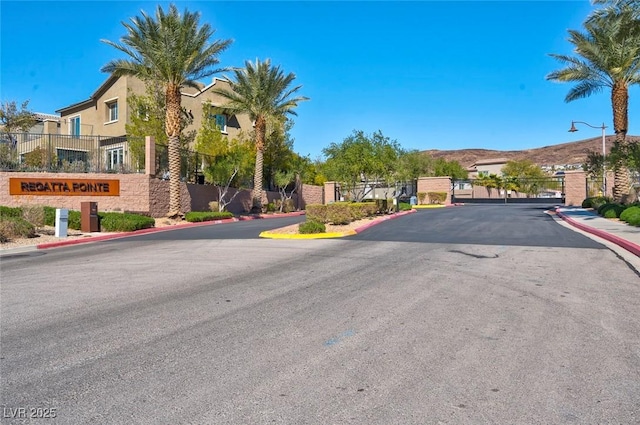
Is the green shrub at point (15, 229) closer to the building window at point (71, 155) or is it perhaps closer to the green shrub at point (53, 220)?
the green shrub at point (53, 220)

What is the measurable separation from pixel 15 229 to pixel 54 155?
34.7 feet

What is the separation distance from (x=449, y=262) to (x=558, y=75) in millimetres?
23172

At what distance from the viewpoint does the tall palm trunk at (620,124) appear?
90.8 ft

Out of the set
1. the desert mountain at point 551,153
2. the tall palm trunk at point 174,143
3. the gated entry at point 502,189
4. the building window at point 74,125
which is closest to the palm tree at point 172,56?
the tall palm trunk at point 174,143

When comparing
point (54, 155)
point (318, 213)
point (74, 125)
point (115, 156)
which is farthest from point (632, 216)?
point (74, 125)

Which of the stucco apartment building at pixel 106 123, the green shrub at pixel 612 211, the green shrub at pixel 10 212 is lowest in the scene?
the green shrub at pixel 612 211

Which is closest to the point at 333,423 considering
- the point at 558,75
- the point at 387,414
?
the point at 387,414

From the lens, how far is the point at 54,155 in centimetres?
2791

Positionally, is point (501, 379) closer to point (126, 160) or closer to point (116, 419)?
point (116, 419)

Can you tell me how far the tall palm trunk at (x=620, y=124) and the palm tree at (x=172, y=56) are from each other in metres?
22.3

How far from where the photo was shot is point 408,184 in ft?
158

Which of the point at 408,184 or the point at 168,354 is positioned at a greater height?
the point at 408,184

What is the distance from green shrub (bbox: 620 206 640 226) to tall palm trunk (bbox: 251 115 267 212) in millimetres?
23565

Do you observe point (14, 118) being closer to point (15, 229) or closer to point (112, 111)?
point (112, 111)
